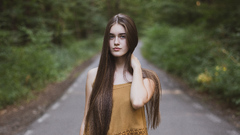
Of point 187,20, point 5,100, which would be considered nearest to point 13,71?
point 5,100

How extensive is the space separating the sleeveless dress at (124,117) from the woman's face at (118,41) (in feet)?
0.98

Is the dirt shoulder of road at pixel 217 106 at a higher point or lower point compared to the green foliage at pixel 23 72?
lower

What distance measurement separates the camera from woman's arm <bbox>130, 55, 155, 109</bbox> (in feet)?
5.37

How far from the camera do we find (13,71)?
716cm

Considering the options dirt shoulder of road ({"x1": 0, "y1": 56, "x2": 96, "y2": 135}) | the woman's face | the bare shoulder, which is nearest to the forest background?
dirt shoulder of road ({"x1": 0, "y1": 56, "x2": 96, "y2": 135})

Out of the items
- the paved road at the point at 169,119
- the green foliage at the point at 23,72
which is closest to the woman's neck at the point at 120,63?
the paved road at the point at 169,119

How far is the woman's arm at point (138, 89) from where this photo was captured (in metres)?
1.64

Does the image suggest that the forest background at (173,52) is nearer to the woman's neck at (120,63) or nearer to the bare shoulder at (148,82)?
the bare shoulder at (148,82)

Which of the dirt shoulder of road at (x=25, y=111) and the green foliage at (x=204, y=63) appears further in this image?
the green foliage at (x=204, y=63)

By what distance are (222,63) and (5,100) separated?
20.4 ft

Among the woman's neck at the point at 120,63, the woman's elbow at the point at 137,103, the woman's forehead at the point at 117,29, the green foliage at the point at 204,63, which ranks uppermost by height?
the woman's forehead at the point at 117,29

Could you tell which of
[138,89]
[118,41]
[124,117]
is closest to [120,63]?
[118,41]

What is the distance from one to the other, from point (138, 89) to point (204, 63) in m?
6.73

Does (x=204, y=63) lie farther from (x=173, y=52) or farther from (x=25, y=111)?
(x=25, y=111)
